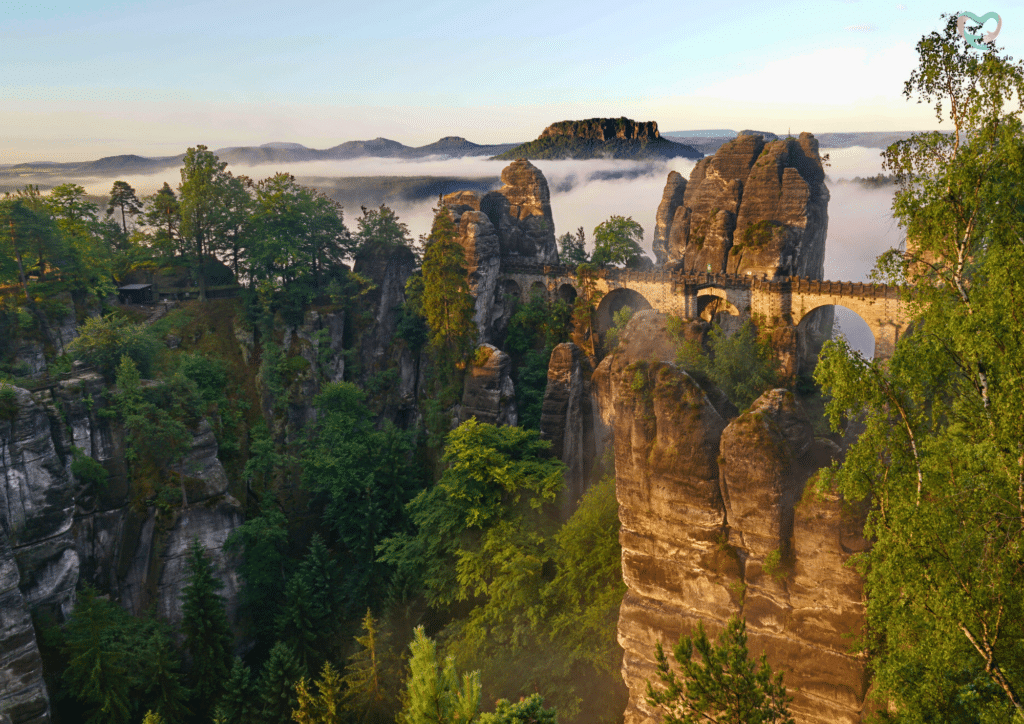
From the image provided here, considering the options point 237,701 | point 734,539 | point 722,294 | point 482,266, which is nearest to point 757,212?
point 722,294

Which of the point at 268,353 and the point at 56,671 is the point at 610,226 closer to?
the point at 268,353

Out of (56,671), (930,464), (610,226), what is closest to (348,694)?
(56,671)

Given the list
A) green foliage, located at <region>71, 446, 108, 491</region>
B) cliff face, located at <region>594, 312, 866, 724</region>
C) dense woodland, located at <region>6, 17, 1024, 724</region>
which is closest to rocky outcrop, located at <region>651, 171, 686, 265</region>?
dense woodland, located at <region>6, 17, 1024, 724</region>

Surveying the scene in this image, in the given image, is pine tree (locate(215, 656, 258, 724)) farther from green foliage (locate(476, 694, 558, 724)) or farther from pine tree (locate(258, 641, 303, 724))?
green foliage (locate(476, 694, 558, 724))

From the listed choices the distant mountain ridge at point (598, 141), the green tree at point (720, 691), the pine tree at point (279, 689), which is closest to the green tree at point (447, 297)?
the pine tree at point (279, 689)

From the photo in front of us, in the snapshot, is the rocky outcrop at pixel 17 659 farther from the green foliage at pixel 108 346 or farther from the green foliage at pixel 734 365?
the green foliage at pixel 734 365

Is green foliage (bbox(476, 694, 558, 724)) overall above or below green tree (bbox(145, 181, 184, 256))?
below

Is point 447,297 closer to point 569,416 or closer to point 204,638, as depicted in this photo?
point 569,416
